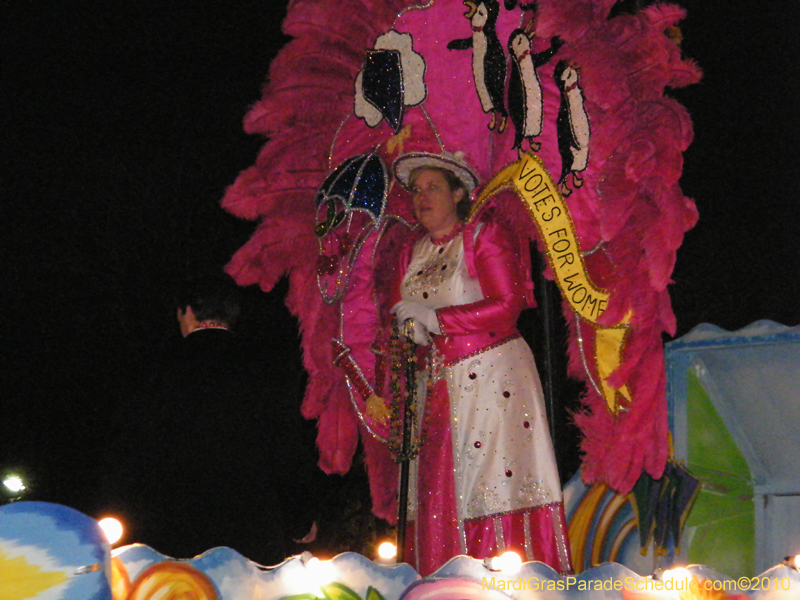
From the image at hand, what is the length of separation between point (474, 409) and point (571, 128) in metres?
0.81

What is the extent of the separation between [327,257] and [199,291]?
809mm

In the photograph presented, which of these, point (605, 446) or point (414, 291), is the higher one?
point (414, 291)

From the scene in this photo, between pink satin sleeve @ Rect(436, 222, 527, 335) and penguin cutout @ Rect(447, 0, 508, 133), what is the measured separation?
41 centimetres

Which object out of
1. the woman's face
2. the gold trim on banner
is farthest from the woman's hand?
the gold trim on banner

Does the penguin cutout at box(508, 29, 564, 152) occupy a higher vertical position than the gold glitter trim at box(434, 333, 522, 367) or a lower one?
higher

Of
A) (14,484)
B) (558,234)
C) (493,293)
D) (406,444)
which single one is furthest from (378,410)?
(14,484)

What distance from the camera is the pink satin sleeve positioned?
2244mm

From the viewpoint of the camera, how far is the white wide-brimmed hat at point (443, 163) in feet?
7.97

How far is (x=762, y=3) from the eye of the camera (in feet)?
8.82

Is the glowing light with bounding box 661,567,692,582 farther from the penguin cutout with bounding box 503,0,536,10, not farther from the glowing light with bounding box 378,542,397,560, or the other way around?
the penguin cutout with bounding box 503,0,536,10

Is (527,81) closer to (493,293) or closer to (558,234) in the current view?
(558,234)

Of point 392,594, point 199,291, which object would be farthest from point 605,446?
point 199,291

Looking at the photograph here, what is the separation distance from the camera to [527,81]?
235 cm

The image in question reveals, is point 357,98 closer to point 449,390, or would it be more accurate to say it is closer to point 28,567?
point 449,390
